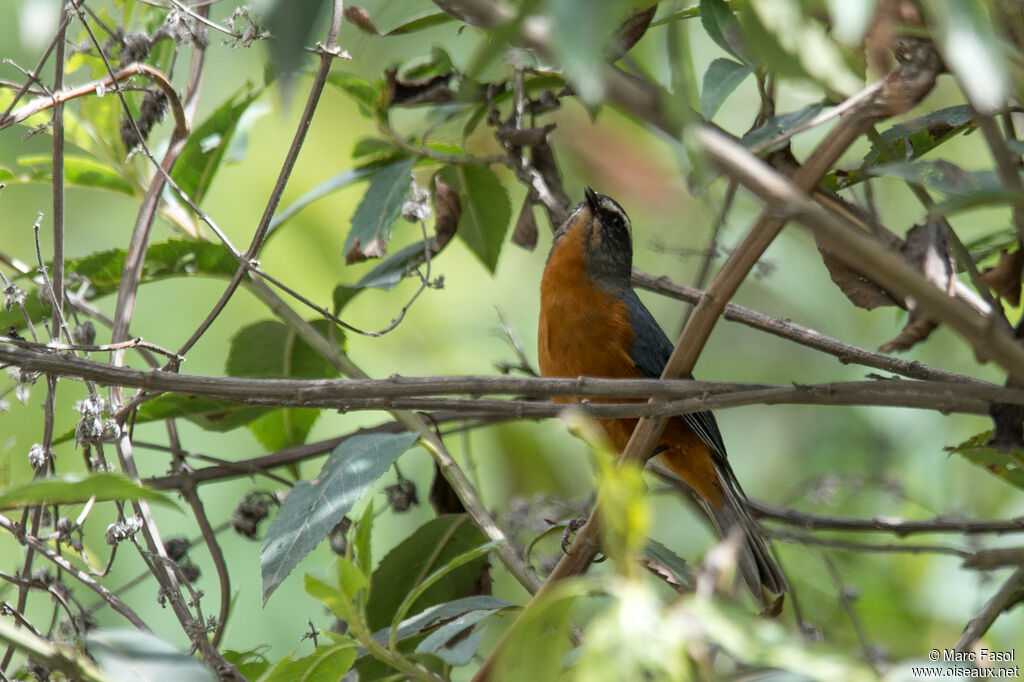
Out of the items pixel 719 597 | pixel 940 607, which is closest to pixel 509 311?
pixel 940 607

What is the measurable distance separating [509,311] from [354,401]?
4972mm

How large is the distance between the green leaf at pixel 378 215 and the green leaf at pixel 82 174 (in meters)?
0.85

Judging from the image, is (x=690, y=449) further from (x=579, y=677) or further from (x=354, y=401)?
(x=579, y=677)

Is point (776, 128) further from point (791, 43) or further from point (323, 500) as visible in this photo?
point (323, 500)

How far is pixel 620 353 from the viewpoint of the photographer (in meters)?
4.12

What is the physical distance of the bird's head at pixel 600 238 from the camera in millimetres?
4492

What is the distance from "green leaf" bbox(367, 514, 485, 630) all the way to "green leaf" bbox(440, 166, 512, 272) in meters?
0.95

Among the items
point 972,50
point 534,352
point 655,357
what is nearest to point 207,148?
point 655,357

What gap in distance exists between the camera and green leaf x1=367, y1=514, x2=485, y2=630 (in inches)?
119

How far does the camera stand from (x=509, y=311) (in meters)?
6.86

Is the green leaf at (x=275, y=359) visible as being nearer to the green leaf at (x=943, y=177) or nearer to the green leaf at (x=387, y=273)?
the green leaf at (x=387, y=273)

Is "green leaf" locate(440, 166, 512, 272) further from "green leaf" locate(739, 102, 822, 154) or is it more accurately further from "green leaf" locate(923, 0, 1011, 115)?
"green leaf" locate(923, 0, 1011, 115)

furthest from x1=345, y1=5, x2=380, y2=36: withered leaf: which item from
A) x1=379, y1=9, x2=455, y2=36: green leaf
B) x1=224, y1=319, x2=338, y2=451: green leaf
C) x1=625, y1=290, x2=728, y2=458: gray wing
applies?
x1=625, y1=290, x2=728, y2=458: gray wing

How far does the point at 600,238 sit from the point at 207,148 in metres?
1.90
